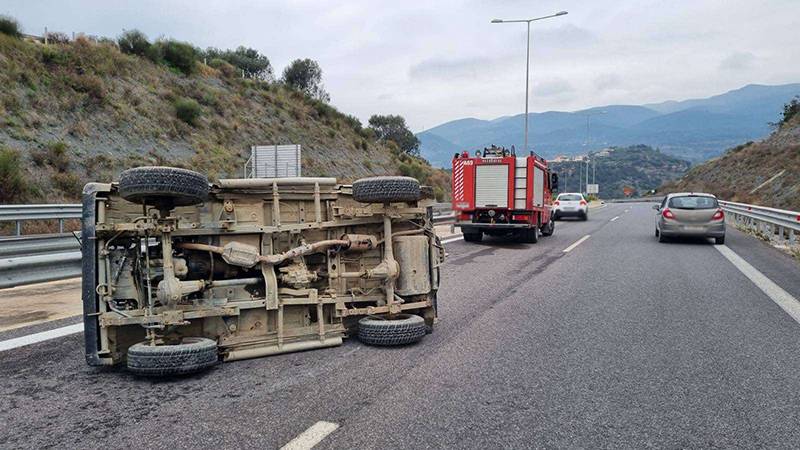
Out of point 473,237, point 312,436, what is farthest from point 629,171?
point 312,436

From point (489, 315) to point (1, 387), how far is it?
184 inches

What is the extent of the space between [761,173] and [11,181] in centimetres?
5329

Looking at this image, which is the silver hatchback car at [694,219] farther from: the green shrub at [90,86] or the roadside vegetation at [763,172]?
the green shrub at [90,86]

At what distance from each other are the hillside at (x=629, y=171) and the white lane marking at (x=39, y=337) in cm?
10918

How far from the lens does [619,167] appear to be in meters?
133

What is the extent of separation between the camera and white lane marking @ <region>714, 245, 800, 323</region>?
709cm

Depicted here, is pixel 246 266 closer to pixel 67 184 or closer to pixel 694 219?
pixel 694 219

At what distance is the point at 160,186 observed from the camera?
13.8 ft

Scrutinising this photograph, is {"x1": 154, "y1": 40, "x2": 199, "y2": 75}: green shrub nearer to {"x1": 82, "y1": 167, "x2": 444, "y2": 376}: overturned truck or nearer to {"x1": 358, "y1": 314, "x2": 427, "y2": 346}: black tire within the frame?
{"x1": 82, "y1": 167, "x2": 444, "y2": 376}: overturned truck

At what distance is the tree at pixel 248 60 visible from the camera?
159 ft

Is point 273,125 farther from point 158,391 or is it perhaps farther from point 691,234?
point 158,391

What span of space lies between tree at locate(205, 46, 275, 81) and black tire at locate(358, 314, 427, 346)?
142 ft

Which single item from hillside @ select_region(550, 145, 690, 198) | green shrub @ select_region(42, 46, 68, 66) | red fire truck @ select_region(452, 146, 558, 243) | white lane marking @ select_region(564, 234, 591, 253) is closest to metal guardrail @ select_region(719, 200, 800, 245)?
white lane marking @ select_region(564, 234, 591, 253)

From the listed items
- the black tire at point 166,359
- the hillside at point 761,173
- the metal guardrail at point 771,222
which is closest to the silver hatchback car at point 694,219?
the metal guardrail at point 771,222
